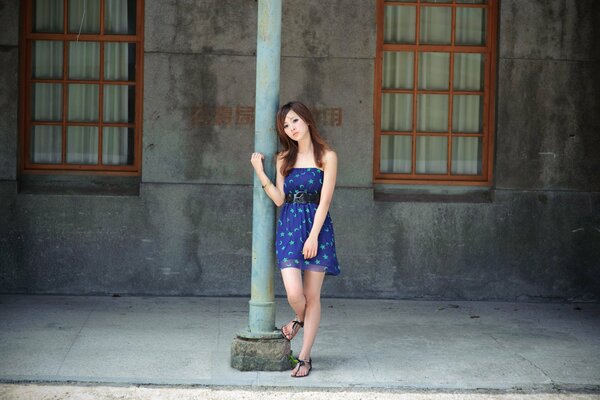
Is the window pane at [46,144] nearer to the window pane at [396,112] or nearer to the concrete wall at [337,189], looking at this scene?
the concrete wall at [337,189]

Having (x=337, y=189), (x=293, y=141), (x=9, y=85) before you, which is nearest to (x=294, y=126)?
(x=293, y=141)

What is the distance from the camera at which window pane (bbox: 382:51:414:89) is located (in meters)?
Answer: 10.7

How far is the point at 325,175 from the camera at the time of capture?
7016mm

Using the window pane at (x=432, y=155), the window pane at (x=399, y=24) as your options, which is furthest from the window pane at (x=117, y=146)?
the window pane at (x=432, y=155)

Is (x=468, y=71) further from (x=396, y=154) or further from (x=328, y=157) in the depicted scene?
(x=328, y=157)

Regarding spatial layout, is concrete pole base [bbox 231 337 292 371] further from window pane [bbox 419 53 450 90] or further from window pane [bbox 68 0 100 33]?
window pane [bbox 68 0 100 33]

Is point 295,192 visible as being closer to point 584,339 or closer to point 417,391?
point 417,391

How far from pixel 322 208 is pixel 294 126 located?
0.61 meters

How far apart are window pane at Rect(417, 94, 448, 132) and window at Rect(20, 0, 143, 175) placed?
3.03 meters

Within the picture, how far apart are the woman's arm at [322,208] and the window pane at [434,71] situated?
3.97 metres

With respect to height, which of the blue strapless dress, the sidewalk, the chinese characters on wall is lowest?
the sidewalk

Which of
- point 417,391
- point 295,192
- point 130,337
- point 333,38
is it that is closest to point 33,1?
point 333,38

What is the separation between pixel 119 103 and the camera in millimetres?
10555

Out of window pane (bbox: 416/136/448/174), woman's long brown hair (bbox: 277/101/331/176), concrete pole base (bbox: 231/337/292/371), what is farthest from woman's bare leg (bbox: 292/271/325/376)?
window pane (bbox: 416/136/448/174)
